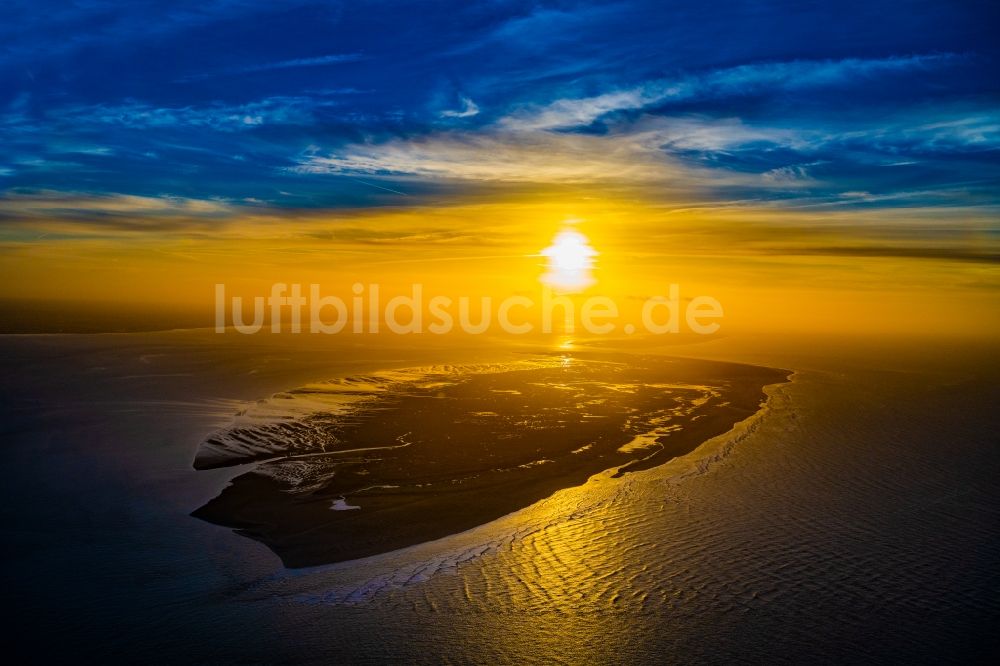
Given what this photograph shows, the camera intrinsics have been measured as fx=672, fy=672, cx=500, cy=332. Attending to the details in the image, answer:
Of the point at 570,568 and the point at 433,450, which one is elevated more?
the point at 433,450

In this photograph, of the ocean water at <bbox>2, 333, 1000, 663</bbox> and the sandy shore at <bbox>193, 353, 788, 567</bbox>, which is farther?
the sandy shore at <bbox>193, 353, 788, 567</bbox>

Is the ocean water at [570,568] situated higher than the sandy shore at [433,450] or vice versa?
the sandy shore at [433,450]

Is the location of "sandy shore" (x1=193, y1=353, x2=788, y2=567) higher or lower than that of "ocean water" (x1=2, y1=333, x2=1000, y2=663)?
higher

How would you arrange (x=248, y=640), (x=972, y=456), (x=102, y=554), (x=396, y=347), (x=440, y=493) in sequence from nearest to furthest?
(x=248, y=640)
(x=102, y=554)
(x=440, y=493)
(x=972, y=456)
(x=396, y=347)

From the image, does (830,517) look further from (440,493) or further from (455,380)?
(455,380)

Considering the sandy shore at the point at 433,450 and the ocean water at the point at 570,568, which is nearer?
the ocean water at the point at 570,568

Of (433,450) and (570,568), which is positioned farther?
(433,450)

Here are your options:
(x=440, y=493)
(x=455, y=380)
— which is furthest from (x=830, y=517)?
(x=455, y=380)

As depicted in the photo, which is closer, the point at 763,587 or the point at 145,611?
the point at 145,611
